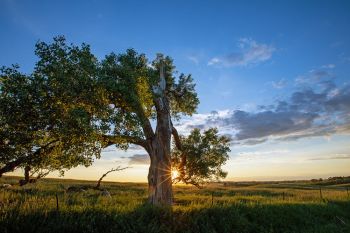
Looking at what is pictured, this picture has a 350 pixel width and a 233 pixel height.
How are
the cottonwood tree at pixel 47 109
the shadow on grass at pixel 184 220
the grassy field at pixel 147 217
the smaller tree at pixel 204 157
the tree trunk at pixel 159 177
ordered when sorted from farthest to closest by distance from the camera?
the smaller tree at pixel 204 157
the tree trunk at pixel 159 177
the cottonwood tree at pixel 47 109
the grassy field at pixel 147 217
the shadow on grass at pixel 184 220

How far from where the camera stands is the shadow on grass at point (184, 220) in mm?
12562

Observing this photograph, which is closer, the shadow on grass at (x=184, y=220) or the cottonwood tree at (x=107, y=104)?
the shadow on grass at (x=184, y=220)

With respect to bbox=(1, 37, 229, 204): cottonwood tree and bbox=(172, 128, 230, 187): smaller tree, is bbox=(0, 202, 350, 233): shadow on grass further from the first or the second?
bbox=(172, 128, 230, 187): smaller tree

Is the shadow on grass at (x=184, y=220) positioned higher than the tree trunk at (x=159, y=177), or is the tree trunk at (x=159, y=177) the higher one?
the tree trunk at (x=159, y=177)

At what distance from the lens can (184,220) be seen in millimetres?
15859

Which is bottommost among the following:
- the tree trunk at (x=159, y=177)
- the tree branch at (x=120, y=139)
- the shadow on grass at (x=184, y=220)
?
the shadow on grass at (x=184, y=220)

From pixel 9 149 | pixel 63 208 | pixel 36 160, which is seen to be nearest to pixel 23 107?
pixel 9 149

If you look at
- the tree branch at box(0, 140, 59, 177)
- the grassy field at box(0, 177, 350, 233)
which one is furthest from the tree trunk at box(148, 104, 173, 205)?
the tree branch at box(0, 140, 59, 177)

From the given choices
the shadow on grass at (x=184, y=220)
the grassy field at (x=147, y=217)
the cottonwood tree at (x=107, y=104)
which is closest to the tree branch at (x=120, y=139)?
the cottonwood tree at (x=107, y=104)

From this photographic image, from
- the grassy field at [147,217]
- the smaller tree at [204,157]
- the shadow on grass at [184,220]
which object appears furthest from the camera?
the smaller tree at [204,157]

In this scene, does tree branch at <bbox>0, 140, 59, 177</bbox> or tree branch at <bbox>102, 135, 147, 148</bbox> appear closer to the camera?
tree branch at <bbox>0, 140, 59, 177</bbox>

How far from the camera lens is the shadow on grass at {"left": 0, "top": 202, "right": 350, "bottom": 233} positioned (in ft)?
41.2

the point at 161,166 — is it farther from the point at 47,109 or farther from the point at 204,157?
the point at 204,157

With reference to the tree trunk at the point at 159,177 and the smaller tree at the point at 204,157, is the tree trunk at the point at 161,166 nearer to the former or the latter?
the tree trunk at the point at 159,177
